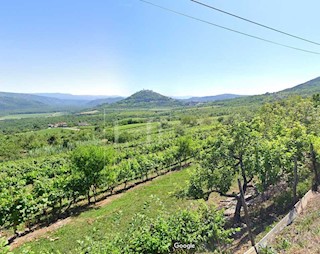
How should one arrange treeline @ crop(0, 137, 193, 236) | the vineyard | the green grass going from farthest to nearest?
treeline @ crop(0, 137, 193, 236) < the green grass < the vineyard

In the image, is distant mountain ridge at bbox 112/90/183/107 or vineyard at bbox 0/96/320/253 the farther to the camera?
distant mountain ridge at bbox 112/90/183/107

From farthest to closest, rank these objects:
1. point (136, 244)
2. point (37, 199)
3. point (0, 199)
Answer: point (37, 199) < point (0, 199) < point (136, 244)

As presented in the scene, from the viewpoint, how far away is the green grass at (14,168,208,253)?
14.7m

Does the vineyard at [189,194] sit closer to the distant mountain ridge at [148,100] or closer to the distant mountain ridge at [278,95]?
the distant mountain ridge at [148,100]

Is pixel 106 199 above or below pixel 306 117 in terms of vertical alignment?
below

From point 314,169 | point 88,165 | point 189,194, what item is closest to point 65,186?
point 88,165

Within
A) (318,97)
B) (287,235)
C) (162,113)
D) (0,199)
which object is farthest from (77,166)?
(162,113)

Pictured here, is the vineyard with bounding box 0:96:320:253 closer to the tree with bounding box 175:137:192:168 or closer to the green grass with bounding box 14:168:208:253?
the green grass with bounding box 14:168:208:253

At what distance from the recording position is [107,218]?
18.5 m

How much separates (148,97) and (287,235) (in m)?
88.9

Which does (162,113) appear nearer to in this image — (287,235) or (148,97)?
(148,97)

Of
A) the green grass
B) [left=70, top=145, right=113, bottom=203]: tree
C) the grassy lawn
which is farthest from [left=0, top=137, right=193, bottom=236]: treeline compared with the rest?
the grassy lawn

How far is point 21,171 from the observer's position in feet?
134

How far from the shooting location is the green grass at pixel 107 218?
1473cm
